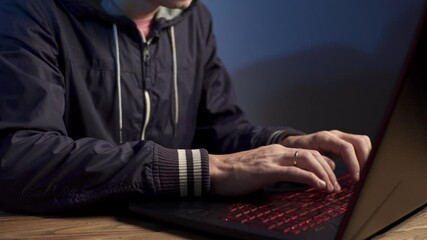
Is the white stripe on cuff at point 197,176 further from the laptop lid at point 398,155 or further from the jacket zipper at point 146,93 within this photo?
the jacket zipper at point 146,93

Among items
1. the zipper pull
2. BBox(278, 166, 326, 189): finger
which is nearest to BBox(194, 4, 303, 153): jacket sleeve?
the zipper pull

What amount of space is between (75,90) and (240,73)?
722 mm

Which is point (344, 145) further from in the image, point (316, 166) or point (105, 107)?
point (105, 107)

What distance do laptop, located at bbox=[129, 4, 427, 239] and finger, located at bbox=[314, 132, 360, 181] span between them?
0.08ft

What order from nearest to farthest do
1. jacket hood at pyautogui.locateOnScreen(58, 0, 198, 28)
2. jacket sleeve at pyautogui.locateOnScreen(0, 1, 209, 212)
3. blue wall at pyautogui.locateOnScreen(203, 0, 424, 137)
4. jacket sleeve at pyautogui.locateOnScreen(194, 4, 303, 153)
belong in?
1. jacket sleeve at pyautogui.locateOnScreen(0, 1, 209, 212)
2. jacket hood at pyautogui.locateOnScreen(58, 0, 198, 28)
3. jacket sleeve at pyautogui.locateOnScreen(194, 4, 303, 153)
4. blue wall at pyautogui.locateOnScreen(203, 0, 424, 137)

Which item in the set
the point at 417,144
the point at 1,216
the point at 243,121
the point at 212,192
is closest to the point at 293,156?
the point at 212,192

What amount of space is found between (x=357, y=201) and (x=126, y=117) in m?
0.73

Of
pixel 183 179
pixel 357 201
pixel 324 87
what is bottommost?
pixel 324 87

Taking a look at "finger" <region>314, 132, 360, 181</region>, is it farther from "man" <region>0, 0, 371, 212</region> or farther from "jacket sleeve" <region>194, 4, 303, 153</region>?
"jacket sleeve" <region>194, 4, 303, 153</region>

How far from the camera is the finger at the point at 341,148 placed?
0.87 meters

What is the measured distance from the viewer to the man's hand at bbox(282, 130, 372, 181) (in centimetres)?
87

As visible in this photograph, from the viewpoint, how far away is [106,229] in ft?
2.29

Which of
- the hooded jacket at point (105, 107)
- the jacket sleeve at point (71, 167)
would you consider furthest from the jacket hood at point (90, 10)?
the jacket sleeve at point (71, 167)

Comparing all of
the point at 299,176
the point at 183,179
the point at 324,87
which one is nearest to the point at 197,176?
the point at 183,179
